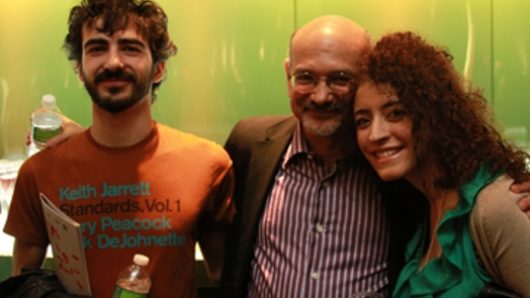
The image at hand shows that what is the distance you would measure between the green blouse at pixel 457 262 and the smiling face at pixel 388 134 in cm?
12

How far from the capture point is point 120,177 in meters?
1.36

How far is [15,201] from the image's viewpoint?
139 cm

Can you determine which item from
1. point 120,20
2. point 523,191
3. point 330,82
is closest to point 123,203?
point 120,20

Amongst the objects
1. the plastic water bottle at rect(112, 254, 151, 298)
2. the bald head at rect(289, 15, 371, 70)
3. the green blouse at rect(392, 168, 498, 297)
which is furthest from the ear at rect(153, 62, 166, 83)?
the green blouse at rect(392, 168, 498, 297)

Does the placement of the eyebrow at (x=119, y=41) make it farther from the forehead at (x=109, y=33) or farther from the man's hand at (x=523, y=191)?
the man's hand at (x=523, y=191)

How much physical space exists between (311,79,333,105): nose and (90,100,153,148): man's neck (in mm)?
396

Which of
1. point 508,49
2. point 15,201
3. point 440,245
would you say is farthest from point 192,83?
point 440,245

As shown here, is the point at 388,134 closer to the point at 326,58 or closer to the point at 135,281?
the point at 326,58

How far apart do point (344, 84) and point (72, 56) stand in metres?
0.66

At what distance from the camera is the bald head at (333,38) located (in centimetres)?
141

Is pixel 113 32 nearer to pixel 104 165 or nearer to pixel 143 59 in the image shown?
pixel 143 59

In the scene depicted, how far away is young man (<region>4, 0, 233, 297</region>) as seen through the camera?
4.42 ft

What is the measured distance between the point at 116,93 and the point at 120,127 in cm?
8

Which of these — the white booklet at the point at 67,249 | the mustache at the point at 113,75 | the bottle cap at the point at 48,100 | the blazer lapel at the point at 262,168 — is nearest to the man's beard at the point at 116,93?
the mustache at the point at 113,75
